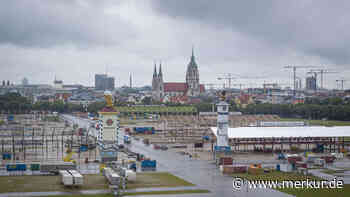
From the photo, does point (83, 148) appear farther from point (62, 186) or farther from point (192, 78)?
point (192, 78)

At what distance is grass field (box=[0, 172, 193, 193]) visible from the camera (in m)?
31.8

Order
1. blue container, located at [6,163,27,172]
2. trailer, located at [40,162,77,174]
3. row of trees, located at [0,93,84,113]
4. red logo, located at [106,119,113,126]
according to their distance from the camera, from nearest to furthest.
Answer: trailer, located at [40,162,77,174], blue container, located at [6,163,27,172], red logo, located at [106,119,113,126], row of trees, located at [0,93,84,113]

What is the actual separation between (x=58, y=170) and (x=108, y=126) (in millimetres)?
9026

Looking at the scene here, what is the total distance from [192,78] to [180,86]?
757cm

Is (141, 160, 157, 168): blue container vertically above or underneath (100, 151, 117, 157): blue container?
underneath

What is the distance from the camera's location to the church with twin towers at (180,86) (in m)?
193

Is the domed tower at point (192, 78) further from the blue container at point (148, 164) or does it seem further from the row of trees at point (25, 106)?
the blue container at point (148, 164)

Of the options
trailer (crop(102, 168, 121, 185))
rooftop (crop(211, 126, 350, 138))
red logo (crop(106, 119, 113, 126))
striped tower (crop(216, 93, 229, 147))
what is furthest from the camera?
rooftop (crop(211, 126, 350, 138))

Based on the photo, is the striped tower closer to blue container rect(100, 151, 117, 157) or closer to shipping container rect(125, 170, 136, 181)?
blue container rect(100, 151, 117, 157)

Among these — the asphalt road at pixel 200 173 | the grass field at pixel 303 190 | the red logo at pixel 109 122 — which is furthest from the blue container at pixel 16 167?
the grass field at pixel 303 190

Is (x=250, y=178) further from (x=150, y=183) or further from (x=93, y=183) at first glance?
(x=93, y=183)

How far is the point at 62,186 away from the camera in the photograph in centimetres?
3241

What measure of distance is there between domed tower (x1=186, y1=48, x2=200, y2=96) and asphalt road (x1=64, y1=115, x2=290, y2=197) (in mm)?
136757

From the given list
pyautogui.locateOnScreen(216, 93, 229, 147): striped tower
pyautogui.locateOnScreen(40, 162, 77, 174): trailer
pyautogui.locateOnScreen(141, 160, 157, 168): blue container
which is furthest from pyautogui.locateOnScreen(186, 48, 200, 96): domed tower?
pyautogui.locateOnScreen(40, 162, 77, 174): trailer
